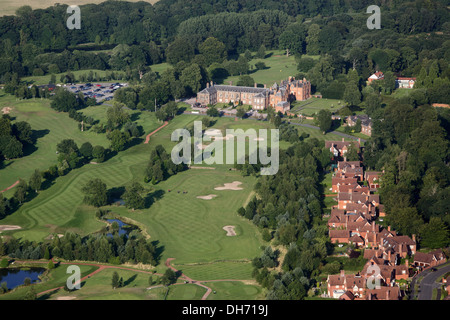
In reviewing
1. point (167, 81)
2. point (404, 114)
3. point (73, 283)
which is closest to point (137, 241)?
point (73, 283)

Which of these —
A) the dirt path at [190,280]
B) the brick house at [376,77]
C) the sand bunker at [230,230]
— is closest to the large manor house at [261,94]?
the brick house at [376,77]

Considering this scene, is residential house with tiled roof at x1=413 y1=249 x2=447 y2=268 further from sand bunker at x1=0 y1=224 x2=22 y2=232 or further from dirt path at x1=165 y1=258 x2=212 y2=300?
sand bunker at x1=0 y1=224 x2=22 y2=232

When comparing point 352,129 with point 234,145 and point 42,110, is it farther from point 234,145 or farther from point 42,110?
point 42,110

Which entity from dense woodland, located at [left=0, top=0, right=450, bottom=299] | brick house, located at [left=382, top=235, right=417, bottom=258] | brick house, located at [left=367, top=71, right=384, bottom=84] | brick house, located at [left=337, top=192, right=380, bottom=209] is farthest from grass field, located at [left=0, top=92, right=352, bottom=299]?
brick house, located at [left=367, top=71, right=384, bottom=84]

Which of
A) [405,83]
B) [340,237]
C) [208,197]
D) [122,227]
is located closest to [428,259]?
[340,237]

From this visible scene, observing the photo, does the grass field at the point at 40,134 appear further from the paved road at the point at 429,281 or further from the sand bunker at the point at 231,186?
the paved road at the point at 429,281

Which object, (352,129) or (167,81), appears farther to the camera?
(167,81)
